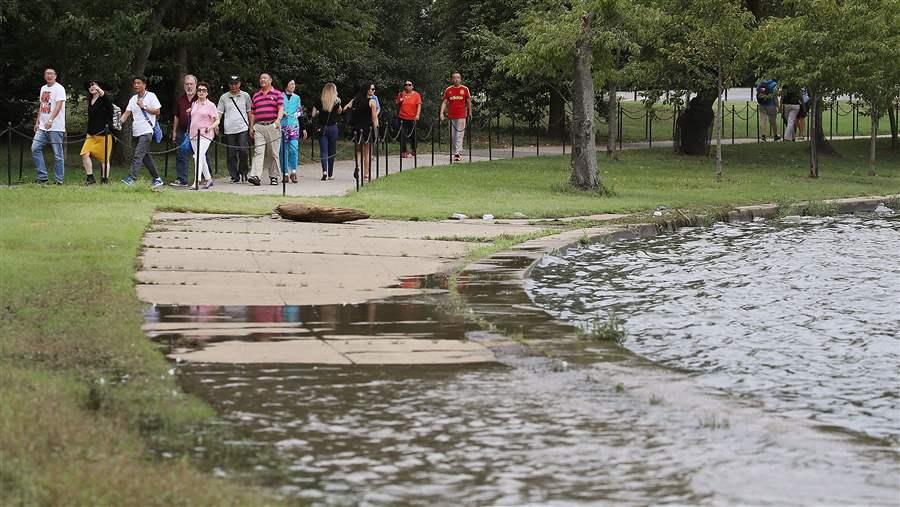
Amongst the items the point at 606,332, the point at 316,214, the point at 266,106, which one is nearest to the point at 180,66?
the point at 266,106

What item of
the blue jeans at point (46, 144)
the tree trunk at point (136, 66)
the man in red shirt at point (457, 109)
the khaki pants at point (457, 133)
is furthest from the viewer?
the khaki pants at point (457, 133)

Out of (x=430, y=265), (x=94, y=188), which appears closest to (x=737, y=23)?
(x=94, y=188)

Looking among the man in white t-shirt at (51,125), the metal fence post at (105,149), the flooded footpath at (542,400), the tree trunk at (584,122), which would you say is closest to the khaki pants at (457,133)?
the tree trunk at (584,122)

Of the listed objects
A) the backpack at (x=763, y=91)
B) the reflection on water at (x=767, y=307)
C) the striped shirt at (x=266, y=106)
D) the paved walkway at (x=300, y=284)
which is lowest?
the reflection on water at (x=767, y=307)

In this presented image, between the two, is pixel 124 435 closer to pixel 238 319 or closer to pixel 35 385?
pixel 35 385

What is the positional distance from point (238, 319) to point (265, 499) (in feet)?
14.9

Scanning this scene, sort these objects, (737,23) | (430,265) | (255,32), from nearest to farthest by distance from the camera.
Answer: (430,265), (737,23), (255,32)

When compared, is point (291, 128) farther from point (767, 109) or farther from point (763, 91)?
point (767, 109)

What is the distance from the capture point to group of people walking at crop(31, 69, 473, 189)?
22.1 metres

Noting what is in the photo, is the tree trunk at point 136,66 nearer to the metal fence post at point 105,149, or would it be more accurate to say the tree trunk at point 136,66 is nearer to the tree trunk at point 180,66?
the tree trunk at point 180,66

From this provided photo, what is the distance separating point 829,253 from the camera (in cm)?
1727

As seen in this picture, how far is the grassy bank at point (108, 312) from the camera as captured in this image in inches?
240

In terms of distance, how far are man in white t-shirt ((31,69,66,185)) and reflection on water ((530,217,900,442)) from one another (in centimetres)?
935

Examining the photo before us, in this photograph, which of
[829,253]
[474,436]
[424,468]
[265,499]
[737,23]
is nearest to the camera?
[265,499]
